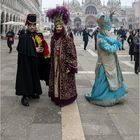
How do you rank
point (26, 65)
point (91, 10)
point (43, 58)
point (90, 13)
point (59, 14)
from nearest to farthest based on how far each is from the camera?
point (59, 14) → point (26, 65) → point (43, 58) → point (90, 13) → point (91, 10)

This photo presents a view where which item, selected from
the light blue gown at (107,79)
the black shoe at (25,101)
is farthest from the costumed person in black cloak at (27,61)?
the light blue gown at (107,79)

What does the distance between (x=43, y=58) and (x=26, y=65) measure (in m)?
0.50

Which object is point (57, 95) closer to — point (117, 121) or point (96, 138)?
point (117, 121)

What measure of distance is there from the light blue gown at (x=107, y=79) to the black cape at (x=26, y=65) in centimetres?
128

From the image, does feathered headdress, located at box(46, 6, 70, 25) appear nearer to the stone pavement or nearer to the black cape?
the black cape

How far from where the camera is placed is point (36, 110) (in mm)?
6008

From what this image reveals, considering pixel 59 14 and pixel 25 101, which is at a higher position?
pixel 59 14

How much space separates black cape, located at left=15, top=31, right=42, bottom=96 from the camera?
6.20m

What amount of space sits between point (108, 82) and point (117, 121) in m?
1.05

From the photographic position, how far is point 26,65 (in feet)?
20.6

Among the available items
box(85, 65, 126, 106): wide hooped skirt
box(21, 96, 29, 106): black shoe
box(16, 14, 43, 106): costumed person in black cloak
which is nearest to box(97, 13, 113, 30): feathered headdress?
box(85, 65, 126, 106): wide hooped skirt

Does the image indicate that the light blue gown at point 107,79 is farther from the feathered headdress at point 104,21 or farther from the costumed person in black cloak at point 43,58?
the costumed person in black cloak at point 43,58

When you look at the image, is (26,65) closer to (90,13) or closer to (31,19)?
(31,19)

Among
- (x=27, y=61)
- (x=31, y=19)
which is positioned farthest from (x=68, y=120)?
(x=31, y=19)
